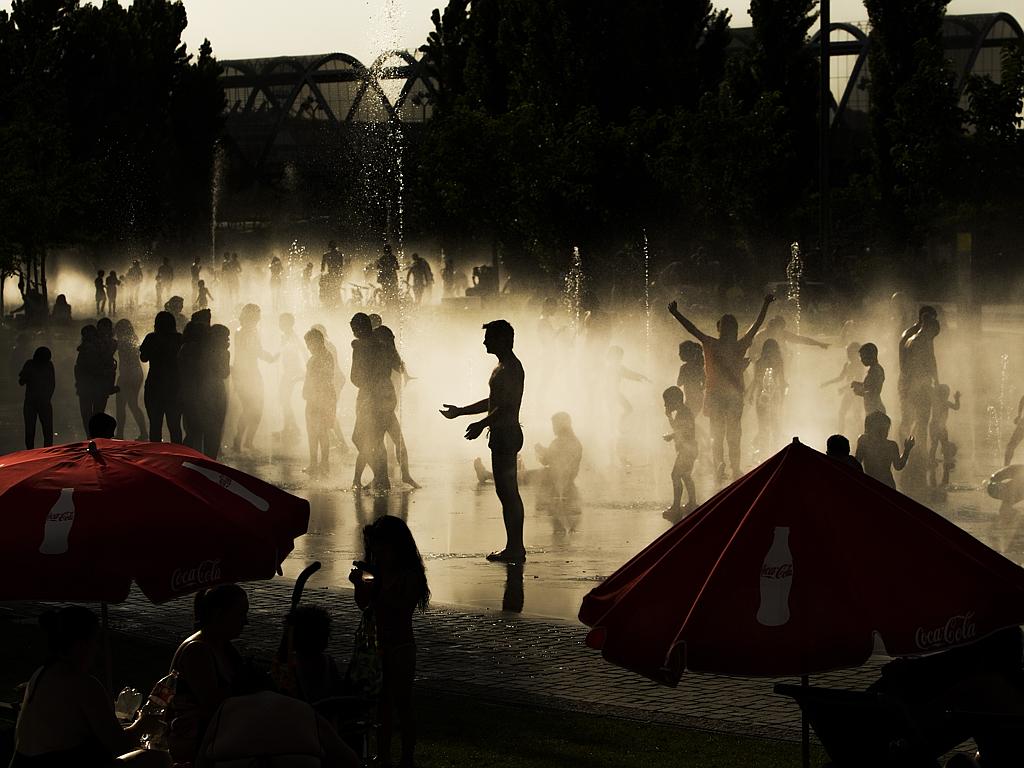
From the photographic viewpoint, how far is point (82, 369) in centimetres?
2122

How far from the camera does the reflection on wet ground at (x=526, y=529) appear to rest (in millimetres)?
12805

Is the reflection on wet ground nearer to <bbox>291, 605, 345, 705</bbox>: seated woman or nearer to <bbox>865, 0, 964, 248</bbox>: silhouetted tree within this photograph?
<bbox>291, 605, 345, 705</bbox>: seated woman

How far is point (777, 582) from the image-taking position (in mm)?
5758

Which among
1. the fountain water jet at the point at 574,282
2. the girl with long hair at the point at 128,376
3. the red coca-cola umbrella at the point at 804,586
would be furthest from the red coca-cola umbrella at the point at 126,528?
the fountain water jet at the point at 574,282

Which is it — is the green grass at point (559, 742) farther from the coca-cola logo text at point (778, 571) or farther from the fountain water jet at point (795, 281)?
the fountain water jet at point (795, 281)

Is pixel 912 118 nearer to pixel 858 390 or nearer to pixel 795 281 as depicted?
pixel 795 281

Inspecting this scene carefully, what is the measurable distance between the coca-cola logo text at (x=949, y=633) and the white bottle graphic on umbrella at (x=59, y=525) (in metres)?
3.53

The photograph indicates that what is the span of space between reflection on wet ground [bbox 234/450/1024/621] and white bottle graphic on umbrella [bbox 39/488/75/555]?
491 centimetres

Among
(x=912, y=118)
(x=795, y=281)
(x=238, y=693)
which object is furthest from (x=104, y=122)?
(x=238, y=693)

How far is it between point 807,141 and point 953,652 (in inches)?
2029

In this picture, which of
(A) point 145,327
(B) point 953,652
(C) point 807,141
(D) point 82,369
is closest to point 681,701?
(B) point 953,652

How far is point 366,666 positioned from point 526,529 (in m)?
8.21

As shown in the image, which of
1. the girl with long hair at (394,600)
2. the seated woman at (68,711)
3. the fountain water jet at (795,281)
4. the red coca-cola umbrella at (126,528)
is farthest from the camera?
the fountain water jet at (795,281)

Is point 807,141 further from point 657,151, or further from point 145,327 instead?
point 145,327
